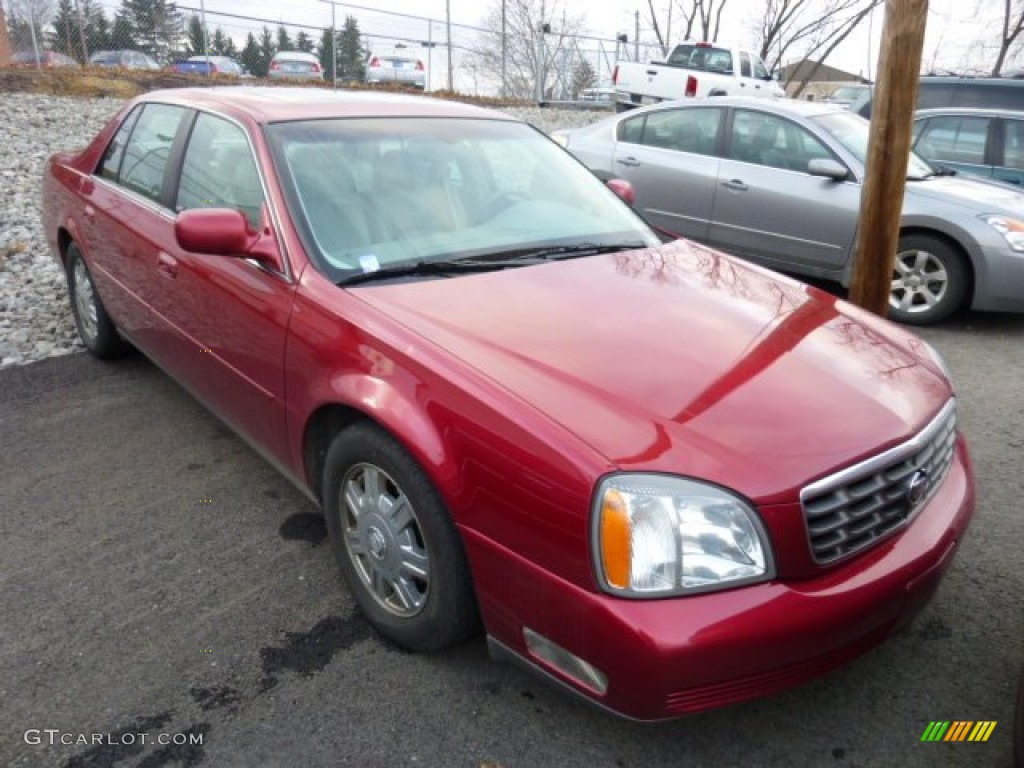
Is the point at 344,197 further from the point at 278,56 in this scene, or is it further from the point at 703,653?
the point at 278,56

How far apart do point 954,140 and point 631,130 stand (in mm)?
3186

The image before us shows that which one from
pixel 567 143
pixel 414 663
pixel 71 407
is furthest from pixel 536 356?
pixel 567 143

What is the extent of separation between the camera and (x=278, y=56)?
2245 cm

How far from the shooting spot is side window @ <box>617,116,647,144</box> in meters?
7.33

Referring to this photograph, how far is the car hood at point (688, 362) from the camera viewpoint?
1.91m

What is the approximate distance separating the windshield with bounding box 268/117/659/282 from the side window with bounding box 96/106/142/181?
64.4 inches

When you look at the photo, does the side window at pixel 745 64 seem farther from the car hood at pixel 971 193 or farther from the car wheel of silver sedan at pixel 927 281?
the car wheel of silver sedan at pixel 927 281

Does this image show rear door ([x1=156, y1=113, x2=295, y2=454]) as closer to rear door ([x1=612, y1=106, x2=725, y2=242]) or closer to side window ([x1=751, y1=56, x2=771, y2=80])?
rear door ([x1=612, y1=106, x2=725, y2=242])

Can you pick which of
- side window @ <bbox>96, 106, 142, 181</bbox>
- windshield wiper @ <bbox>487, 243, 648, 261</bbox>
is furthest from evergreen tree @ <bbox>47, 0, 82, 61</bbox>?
windshield wiper @ <bbox>487, 243, 648, 261</bbox>

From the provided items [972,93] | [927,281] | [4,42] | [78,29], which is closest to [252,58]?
[78,29]

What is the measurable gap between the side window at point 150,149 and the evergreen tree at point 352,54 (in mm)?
21074

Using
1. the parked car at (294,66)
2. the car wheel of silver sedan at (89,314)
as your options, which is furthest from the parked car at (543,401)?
the parked car at (294,66)

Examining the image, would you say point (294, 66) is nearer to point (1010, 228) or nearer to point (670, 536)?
point (1010, 228)

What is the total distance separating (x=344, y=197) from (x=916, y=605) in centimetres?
219
